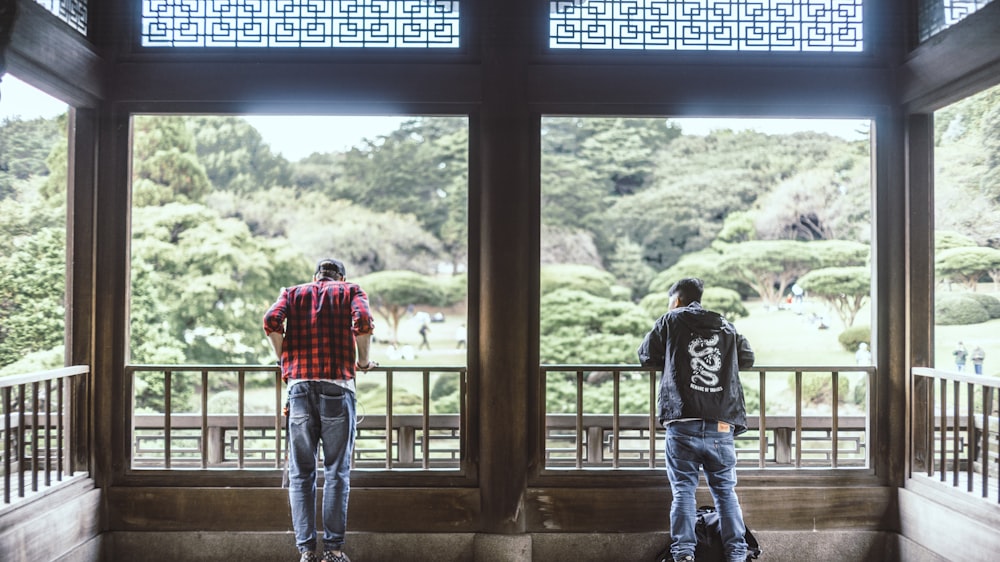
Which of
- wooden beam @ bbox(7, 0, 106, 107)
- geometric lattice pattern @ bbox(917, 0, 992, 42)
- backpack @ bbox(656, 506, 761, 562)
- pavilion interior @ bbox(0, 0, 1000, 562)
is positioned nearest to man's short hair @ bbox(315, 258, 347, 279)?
pavilion interior @ bbox(0, 0, 1000, 562)

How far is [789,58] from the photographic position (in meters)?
3.94

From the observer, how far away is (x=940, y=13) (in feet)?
12.1

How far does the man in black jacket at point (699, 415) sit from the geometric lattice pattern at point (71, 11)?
10.7 feet

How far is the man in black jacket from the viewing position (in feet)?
10.9

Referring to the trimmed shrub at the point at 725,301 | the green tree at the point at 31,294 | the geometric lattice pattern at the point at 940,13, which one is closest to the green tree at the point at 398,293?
the trimmed shrub at the point at 725,301

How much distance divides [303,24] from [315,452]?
7.32 ft

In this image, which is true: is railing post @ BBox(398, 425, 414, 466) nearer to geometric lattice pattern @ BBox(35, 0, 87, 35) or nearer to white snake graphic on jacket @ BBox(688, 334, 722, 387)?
white snake graphic on jacket @ BBox(688, 334, 722, 387)

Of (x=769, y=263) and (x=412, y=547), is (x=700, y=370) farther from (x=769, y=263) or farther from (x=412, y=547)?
(x=769, y=263)

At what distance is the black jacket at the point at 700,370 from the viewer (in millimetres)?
3316

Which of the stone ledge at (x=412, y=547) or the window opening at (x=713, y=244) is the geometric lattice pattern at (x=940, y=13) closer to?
the stone ledge at (x=412, y=547)

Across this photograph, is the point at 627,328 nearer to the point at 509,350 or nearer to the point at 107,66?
the point at 509,350

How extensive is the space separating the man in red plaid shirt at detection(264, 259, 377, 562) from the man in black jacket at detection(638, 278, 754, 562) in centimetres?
142

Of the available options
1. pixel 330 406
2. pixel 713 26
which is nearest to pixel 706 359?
pixel 330 406

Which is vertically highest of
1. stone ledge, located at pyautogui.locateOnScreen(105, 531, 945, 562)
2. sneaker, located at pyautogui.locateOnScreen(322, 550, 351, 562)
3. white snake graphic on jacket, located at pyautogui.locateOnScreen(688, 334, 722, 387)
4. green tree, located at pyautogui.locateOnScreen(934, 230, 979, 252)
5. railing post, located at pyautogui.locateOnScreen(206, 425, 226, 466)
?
green tree, located at pyautogui.locateOnScreen(934, 230, 979, 252)
